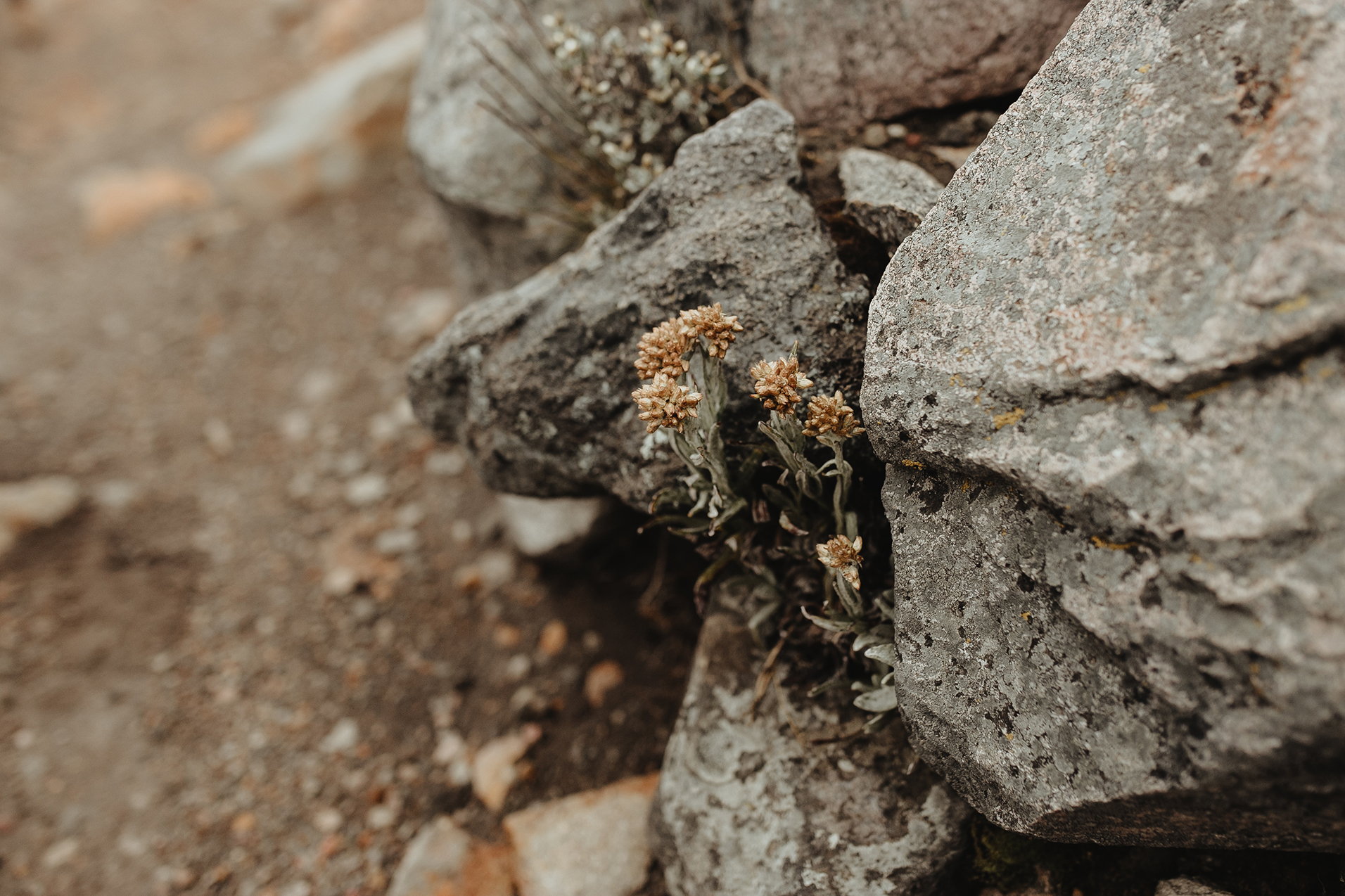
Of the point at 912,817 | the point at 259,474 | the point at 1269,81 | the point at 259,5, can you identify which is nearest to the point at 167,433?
the point at 259,474

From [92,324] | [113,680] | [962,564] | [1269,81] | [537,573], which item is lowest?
[537,573]

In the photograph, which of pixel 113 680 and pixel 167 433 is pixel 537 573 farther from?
pixel 167 433

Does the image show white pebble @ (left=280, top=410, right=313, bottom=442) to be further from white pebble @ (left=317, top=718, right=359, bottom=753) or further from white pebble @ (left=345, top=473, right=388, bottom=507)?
white pebble @ (left=317, top=718, right=359, bottom=753)

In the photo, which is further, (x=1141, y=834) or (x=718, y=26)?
(x=718, y=26)

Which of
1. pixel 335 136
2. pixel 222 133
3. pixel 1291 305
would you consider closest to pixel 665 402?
pixel 1291 305

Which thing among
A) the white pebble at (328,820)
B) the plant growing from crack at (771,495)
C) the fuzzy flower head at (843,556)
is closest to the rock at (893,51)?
A: the plant growing from crack at (771,495)

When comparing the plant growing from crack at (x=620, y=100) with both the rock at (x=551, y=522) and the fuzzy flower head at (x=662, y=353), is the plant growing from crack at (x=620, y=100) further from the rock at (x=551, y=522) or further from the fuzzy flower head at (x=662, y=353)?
the fuzzy flower head at (x=662, y=353)
